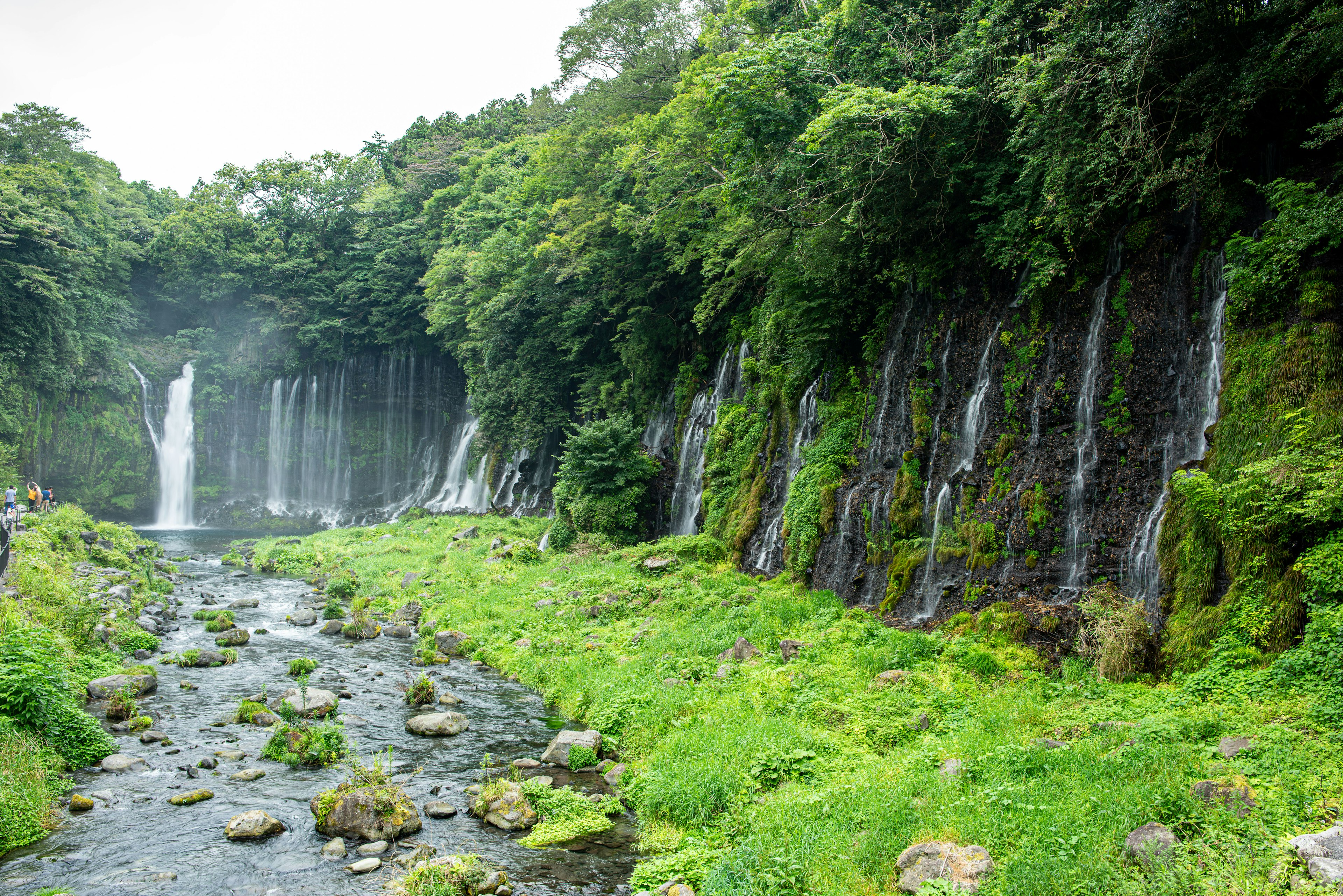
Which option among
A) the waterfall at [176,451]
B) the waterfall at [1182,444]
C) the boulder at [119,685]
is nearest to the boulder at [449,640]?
the boulder at [119,685]

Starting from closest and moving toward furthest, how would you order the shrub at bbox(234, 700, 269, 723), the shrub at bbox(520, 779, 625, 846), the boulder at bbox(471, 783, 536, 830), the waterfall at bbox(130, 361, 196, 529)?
the shrub at bbox(520, 779, 625, 846) → the boulder at bbox(471, 783, 536, 830) → the shrub at bbox(234, 700, 269, 723) → the waterfall at bbox(130, 361, 196, 529)

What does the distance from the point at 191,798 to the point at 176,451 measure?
38746mm

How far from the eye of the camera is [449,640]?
14297 millimetres

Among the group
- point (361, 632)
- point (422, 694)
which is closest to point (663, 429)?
point (361, 632)

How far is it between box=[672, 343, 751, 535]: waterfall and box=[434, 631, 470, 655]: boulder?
7.06 m

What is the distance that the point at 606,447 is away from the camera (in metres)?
21.6

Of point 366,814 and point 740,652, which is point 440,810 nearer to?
point 366,814

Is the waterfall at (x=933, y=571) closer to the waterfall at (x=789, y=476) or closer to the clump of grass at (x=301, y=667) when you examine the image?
the waterfall at (x=789, y=476)

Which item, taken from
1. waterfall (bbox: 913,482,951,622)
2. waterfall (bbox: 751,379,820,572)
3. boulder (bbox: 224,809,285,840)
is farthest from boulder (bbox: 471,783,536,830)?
waterfall (bbox: 751,379,820,572)

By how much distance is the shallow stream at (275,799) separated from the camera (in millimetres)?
5957

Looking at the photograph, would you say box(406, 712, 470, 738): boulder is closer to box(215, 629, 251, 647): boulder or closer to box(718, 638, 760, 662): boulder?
box(718, 638, 760, 662): boulder

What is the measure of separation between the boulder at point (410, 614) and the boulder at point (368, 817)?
31.7 ft

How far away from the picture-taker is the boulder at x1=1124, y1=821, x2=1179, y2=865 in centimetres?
470

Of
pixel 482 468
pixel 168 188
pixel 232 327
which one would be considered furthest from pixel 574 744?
pixel 168 188
